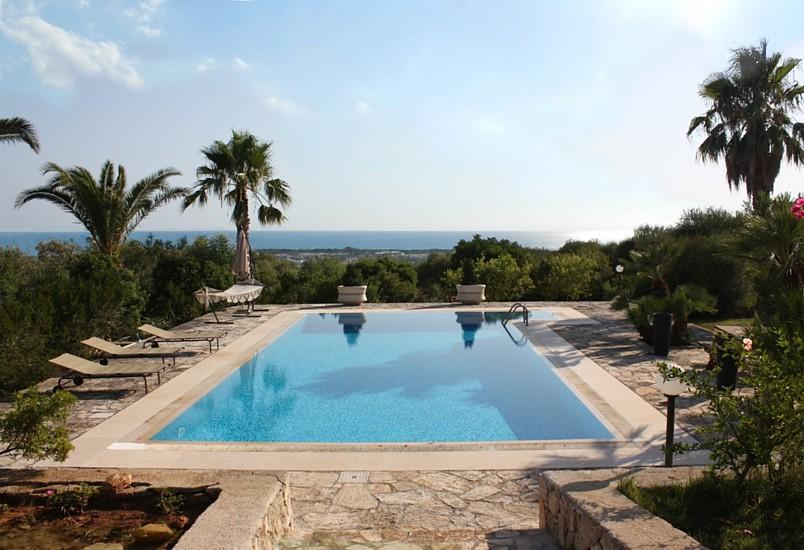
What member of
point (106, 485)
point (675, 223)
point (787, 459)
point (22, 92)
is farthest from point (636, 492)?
point (675, 223)

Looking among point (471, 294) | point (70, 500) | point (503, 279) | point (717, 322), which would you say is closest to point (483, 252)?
point (503, 279)

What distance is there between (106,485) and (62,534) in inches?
19.5

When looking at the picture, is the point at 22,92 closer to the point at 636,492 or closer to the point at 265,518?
the point at 265,518

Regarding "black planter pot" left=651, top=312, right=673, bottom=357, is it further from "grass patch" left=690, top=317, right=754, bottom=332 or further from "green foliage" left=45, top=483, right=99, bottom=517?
"green foliage" left=45, top=483, right=99, bottom=517

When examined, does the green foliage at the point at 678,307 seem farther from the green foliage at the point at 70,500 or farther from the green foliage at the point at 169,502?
the green foliage at the point at 70,500

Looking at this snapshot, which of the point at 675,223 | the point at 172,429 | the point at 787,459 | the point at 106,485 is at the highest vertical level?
the point at 675,223

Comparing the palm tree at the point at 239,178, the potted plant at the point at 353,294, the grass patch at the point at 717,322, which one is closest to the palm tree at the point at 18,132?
the palm tree at the point at 239,178

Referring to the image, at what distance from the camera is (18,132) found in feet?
38.8

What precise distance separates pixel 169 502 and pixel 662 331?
9242 mm

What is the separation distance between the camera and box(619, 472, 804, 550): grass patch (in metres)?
3.45

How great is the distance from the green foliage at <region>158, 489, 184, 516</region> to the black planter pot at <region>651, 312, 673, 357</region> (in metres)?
9.09

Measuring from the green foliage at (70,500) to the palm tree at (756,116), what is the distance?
17470mm

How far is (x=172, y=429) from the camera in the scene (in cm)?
730

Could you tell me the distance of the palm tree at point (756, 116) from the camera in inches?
648
